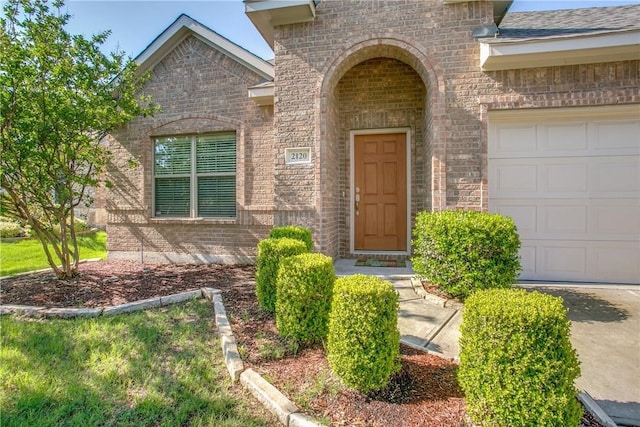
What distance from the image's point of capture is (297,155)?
5105mm

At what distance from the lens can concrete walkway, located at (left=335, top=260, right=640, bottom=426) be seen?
6.95 ft

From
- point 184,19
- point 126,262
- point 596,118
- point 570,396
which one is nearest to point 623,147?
point 596,118

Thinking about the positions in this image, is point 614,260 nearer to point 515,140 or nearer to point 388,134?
point 515,140

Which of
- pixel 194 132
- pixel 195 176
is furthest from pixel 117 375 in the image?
pixel 194 132

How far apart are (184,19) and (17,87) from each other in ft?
10.7

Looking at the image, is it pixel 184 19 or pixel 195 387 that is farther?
pixel 184 19

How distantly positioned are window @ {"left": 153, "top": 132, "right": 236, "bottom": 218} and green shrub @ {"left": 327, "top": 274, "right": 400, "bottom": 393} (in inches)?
185

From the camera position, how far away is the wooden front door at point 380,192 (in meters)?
5.92

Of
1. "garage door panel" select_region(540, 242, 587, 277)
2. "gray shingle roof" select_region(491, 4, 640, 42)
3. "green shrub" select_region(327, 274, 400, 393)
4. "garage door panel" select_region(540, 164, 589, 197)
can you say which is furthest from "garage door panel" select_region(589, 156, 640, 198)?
"green shrub" select_region(327, 274, 400, 393)

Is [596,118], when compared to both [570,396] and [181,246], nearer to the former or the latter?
[570,396]

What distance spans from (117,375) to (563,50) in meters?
6.16

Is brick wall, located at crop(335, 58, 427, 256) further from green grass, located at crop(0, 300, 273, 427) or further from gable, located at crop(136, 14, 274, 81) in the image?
green grass, located at crop(0, 300, 273, 427)

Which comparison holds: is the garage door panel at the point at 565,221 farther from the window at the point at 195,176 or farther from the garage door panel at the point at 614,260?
the window at the point at 195,176

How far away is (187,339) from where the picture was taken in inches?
114
